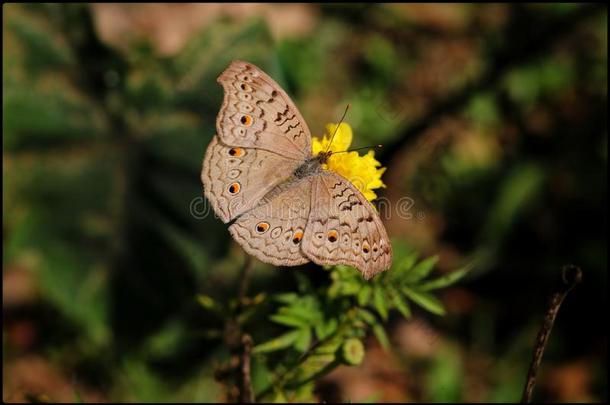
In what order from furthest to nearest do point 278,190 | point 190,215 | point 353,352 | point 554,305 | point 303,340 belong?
point 190,215, point 278,190, point 303,340, point 353,352, point 554,305

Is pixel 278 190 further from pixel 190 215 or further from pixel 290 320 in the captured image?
pixel 190 215

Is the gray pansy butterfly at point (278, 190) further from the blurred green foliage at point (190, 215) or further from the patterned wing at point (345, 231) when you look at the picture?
the blurred green foliage at point (190, 215)

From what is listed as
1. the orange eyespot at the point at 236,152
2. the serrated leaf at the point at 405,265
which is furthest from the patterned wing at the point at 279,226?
the serrated leaf at the point at 405,265

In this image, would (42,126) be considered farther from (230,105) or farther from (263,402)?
(263,402)

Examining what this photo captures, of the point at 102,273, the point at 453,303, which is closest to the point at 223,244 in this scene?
the point at 102,273

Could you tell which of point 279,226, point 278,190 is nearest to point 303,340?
point 279,226
